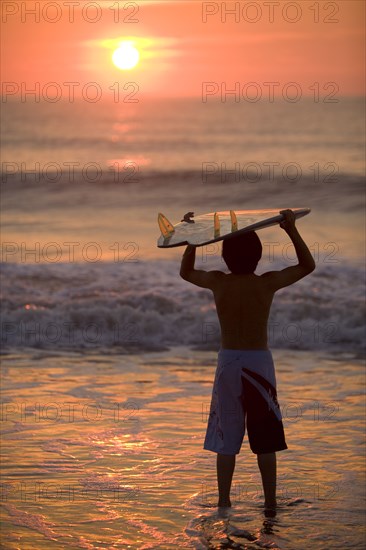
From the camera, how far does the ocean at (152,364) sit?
560 centimetres

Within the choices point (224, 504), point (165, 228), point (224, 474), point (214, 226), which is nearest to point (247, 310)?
point (214, 226)

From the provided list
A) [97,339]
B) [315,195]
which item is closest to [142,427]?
[97,339]

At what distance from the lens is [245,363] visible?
5.42 m

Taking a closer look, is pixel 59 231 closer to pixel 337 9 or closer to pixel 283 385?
pixel 283 385

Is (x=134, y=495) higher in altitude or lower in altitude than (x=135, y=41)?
lower

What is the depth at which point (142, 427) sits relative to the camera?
752 cm

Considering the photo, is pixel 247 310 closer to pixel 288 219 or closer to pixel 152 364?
pixel 288 219

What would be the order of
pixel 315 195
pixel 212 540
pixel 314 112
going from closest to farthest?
1. pixel 212 540
2. pixel 315 195
3. pixel 314 112

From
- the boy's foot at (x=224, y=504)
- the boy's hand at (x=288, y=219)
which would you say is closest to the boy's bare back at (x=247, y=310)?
the boy's hand at (x=288, y=219)

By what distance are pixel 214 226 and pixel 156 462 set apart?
1993 millimetres

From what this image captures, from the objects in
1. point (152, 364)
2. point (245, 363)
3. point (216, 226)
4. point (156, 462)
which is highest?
point (216, 226)

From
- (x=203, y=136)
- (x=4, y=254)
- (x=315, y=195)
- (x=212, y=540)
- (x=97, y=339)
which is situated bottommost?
(x=212, y=540)

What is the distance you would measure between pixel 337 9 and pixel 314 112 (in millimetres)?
7873

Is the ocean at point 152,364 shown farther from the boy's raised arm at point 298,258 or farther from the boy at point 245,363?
the boy's raised arm at point 298,258
